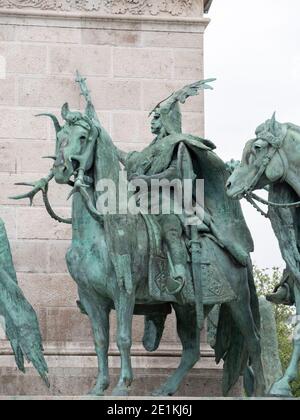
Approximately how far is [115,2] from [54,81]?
1166mm

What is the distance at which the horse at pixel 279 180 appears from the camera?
13.4 m

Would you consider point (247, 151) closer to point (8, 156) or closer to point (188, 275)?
point (188, 275)

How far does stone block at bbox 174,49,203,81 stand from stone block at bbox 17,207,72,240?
7.00ft

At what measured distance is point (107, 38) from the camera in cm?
1619

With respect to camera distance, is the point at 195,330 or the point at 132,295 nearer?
the point at 132,295

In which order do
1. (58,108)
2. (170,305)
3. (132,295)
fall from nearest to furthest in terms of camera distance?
(132,295)
(170,305)
(58,108)

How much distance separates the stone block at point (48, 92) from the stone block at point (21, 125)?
0.29ft

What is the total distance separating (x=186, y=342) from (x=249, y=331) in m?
0.68

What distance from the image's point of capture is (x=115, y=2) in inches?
639

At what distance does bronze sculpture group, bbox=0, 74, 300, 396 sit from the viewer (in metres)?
13.4

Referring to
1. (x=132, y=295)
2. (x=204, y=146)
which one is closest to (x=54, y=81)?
(x=204, y=146)

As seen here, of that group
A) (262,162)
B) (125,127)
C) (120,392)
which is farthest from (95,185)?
(125,127)

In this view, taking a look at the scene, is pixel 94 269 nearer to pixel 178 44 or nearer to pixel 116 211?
pixel 116 211

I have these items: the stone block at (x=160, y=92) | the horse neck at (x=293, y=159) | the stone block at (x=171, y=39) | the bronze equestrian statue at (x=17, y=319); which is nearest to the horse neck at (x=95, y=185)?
the bronze equestrian statue at (x=17, y=319)
